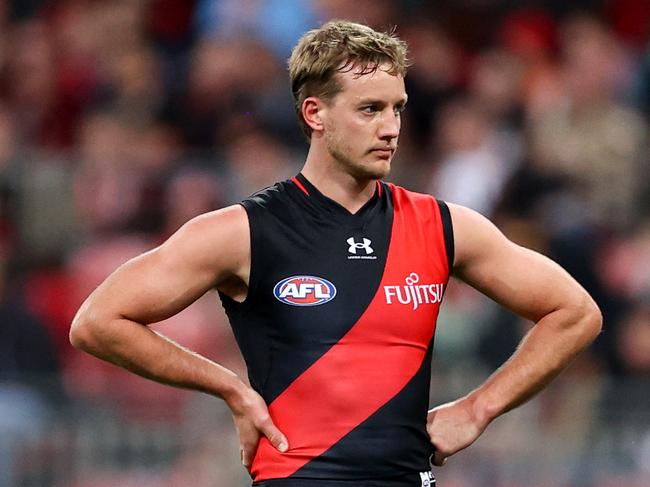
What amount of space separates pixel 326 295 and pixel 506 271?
0.75 metres

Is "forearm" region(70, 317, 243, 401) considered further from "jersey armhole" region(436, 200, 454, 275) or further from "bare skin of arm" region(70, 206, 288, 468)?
"jersey armhole" region(436, 200, 454, 275)

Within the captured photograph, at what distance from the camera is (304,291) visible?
17.5 feet

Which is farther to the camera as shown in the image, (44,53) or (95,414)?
(44,53)

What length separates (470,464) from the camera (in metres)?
9.57

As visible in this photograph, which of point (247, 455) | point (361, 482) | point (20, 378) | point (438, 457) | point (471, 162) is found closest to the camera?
point (361, 482)

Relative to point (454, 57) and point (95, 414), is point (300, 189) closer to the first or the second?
point (95, 414)

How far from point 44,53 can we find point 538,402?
6010 mm

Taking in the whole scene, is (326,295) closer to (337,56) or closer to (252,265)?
(252,265)

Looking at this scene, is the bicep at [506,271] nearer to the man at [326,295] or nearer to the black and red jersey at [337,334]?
the man at [326,295]

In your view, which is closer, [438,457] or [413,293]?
[413,293]

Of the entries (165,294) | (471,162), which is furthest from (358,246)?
(471,162)

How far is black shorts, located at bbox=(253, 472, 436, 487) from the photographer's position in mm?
5246

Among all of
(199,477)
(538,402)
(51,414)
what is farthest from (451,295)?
(51,414)

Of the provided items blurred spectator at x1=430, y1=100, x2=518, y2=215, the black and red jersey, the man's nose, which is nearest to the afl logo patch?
the black and red jersey
